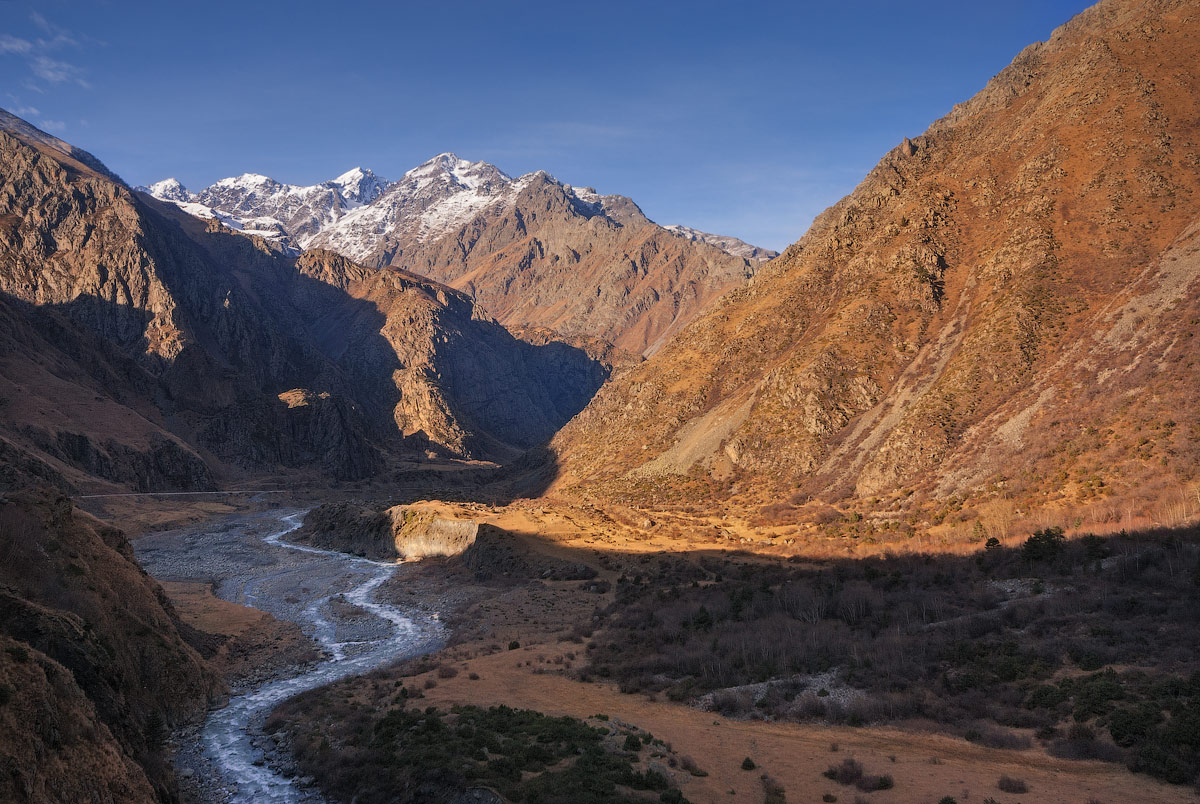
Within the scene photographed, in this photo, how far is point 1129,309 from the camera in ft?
166

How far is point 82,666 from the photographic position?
17.3m

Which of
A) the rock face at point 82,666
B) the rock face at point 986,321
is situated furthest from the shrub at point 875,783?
the rock face at point 986,321

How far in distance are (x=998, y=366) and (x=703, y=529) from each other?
96.4 ft

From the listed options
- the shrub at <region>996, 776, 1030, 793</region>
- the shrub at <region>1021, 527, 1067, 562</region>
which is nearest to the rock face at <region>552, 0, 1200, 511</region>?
the shrub at <region>1021, 527, 1067, 562</region>

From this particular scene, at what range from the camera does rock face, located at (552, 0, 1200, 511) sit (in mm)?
45594

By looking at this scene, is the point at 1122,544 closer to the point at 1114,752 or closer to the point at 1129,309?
the point at 1114,752

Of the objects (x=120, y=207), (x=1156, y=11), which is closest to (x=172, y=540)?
(x=1156, y=11)

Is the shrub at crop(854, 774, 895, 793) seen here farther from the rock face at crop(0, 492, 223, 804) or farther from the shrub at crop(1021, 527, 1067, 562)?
the shrub at crop(1021, 527, 1067, 562)

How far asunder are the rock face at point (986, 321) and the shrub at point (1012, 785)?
84.3 feet

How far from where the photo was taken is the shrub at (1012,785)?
16125 millimetres

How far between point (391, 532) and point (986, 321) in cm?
6669

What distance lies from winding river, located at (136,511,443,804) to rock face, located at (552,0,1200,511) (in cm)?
3414

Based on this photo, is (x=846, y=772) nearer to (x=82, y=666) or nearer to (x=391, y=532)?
(x=82, y=666)

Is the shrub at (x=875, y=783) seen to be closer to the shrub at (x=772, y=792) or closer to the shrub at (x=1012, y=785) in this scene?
the shrub at (x=772, y=792)
